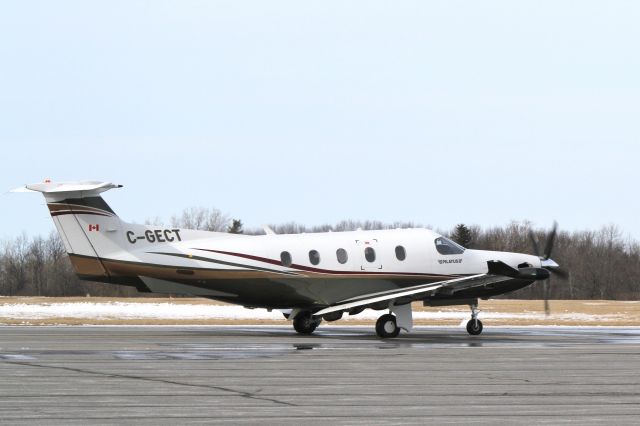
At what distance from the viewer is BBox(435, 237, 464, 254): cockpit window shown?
3603cm

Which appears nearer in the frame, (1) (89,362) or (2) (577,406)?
(2) (577,406)

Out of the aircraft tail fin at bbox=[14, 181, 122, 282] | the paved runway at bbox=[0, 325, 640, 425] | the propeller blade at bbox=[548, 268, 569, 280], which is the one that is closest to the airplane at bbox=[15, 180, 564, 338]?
the aircraft tail fin at bbox=[14, 181, 122, 282]

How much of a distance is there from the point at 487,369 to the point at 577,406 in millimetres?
6254

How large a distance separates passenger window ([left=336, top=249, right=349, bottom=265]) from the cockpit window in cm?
317

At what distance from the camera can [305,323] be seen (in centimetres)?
3600

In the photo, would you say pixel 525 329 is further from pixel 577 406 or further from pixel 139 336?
pixel 577 406

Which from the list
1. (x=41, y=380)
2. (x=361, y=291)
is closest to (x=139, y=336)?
(x=361, y=291)

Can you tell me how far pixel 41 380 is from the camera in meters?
19.1

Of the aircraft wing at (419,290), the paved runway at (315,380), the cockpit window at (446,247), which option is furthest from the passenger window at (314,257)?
the cockpit window at (446,247)

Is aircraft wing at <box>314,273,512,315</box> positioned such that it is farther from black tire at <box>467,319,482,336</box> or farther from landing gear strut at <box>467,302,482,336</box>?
black tire at <box>467,319,482,336</box>

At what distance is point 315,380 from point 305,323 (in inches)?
656

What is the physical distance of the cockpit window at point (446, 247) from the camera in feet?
118

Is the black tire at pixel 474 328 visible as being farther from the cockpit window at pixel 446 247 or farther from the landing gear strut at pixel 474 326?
the cockpit window at pixel 446 247

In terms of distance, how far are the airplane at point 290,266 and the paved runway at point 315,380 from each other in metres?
1.90
